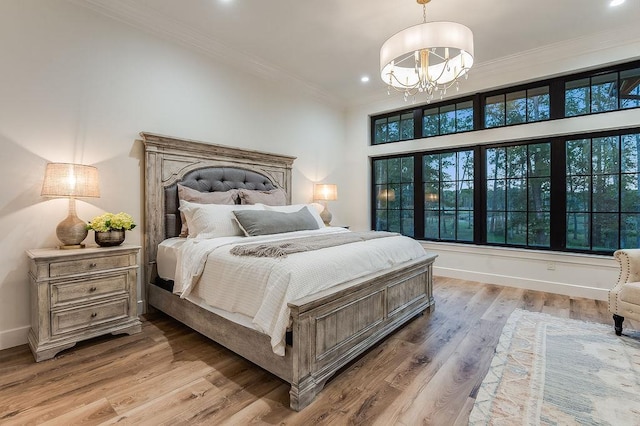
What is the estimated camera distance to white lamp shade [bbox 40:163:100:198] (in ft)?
7.83

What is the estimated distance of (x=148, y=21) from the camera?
311cm

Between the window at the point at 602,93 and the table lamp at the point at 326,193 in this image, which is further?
the table lamp at the point at 326,193

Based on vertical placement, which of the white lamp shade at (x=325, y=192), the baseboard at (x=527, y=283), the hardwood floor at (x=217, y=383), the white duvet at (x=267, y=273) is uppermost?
the white lamp shade at (x=325, y=192)

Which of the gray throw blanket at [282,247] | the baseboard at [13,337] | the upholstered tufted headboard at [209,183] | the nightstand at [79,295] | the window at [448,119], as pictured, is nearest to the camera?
the gray throw blanket at [282,247]

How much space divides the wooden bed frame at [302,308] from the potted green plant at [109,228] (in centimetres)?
50

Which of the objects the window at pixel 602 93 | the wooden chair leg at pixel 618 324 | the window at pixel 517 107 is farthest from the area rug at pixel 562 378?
the window at pixel 517 107

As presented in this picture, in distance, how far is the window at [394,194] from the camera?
17.0ft

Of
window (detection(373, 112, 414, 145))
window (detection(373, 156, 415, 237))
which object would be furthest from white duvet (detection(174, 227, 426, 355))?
window (detection(373, 112, 414, 145))

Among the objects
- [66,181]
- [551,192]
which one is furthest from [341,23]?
[551,192]

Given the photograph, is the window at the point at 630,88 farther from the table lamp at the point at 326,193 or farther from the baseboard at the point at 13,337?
the baseboard at the point at 13,337

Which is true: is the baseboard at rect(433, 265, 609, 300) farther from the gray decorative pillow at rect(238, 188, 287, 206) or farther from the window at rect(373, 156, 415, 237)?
the gray decorative pillow at rect(238, 188, 287, 206)

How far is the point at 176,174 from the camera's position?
3.33m

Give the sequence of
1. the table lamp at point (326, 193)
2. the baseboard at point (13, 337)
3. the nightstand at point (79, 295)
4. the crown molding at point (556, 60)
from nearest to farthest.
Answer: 1. the nightstand at point (79, 295)
2. the baseboard at point (13, 337)
3. the crown molding at point (556, 60)
4. the table lamp at point (326, 193)

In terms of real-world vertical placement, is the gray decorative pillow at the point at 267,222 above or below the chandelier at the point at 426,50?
below
